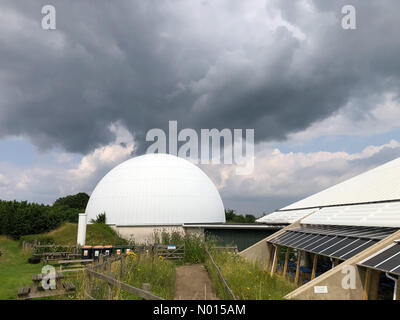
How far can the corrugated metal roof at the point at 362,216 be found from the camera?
12.4m

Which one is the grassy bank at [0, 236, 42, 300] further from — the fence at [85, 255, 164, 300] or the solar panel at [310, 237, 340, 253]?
the solar panel at [310, 237, 340, 253]

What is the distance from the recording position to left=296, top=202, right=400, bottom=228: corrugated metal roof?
40.8 ft

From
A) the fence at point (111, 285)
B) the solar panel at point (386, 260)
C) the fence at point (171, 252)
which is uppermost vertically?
the solar panel at point (386, 260)

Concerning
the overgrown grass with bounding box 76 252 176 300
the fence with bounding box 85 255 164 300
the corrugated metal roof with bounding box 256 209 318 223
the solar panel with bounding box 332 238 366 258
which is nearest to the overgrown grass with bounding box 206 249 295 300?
the overgrown grass with bounding box 76 252 176 300

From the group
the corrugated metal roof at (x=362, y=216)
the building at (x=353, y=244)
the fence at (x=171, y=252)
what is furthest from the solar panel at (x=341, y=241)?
the fence at (x=171, y=252)

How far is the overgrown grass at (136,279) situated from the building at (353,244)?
16.4 ft

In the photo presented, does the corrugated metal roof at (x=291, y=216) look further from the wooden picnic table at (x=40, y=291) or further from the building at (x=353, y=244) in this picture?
the wooden picnic table at (x=40, y=291)

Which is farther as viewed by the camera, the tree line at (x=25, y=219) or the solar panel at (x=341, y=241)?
the tree line at (x=25, y=219)

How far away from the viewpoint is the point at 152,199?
112 ft

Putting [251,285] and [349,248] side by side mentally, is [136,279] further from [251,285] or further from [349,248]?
[349,248]

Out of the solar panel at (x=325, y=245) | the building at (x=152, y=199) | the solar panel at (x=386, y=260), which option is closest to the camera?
the solar panel at (x=386, y=260)

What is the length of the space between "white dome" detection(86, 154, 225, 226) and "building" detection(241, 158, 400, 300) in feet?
50.7
